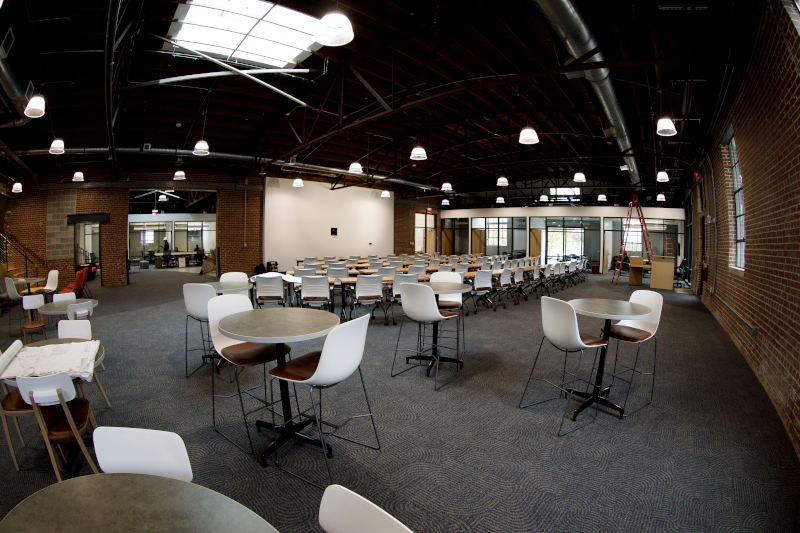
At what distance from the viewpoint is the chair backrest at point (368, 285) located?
6297 millimetres

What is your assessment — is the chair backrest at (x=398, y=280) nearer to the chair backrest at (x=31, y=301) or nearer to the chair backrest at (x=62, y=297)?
the chair backrest at (x=62, y=297)

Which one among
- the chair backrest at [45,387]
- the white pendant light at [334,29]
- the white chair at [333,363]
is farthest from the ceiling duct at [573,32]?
the chair backrest at [45,387]

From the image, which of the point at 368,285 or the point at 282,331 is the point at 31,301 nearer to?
the point at 368,285

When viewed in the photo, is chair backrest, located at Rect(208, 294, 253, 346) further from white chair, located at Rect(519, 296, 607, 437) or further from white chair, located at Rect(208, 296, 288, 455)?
white chair, located at Rect(519, 296, 607, 437)

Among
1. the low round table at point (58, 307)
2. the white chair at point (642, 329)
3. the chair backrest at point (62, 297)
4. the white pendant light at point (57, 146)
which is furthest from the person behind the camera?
the white pendant light at point (57, 146)

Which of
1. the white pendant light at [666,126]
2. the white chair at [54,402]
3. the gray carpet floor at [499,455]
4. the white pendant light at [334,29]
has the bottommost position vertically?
the gray carpet floor at [499,455]

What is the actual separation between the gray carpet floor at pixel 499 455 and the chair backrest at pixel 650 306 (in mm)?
651

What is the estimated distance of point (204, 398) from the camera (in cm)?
353

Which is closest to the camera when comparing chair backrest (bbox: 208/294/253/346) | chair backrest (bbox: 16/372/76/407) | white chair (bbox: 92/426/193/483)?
white chair (bbox: 92/426/193/483)

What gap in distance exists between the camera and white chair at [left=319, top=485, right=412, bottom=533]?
778mm

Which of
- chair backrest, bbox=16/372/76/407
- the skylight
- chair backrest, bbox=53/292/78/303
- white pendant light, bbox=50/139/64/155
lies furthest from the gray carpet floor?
white pendant light, bbox=50/139/64/155

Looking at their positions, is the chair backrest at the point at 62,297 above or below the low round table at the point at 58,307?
above

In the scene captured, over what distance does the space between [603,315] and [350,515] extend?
277cm

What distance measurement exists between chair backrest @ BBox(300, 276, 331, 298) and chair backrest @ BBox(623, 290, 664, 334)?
436 centimetres
